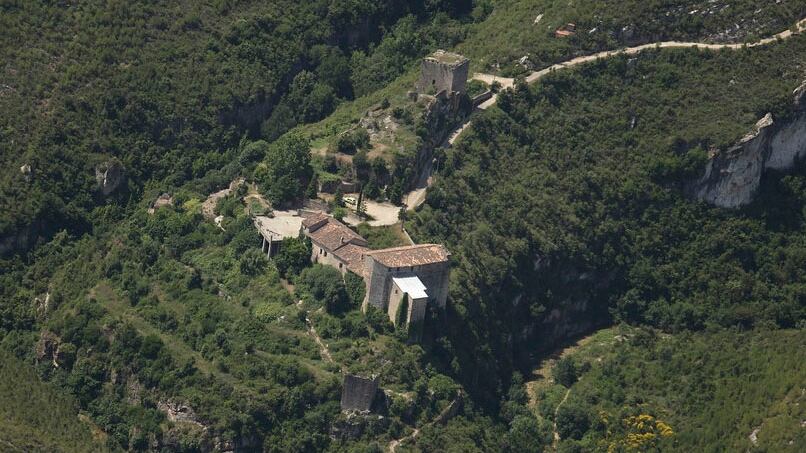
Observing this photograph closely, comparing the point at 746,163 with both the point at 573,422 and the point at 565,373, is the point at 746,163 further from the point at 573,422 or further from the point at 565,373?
the point at 573,422

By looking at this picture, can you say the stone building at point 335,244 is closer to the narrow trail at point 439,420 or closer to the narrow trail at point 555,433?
the narrow trail at point 439,420

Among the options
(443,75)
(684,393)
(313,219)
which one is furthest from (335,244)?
(684,393)

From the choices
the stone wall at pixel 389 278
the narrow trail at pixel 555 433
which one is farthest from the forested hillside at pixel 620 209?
the stone wall at pixel 389 278

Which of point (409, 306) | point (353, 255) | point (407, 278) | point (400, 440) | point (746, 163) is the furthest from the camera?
point (746, 163)

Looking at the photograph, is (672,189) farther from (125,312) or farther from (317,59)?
(125,312)

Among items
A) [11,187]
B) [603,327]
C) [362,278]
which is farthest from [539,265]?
[11,187]

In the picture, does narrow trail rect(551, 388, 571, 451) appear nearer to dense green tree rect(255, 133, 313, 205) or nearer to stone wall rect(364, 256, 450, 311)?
stone wall rect(364, 256, 450, 311)

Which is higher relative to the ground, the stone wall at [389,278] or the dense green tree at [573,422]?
the stone wall at [389,278]
